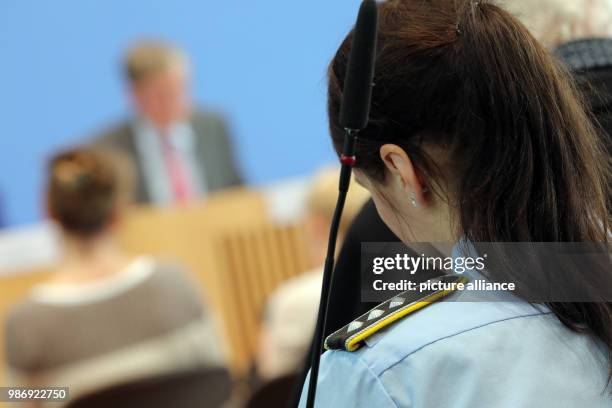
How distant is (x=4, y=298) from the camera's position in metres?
2.80

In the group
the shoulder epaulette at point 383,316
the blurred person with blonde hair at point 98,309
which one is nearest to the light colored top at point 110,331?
the blurred person with blonde hair at point 98,309

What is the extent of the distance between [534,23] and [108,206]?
1.17m

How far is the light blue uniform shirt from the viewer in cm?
78

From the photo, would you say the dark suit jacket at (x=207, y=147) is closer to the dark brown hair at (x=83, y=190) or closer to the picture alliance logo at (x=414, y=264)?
the dark brown hair at (x=83, y=190)

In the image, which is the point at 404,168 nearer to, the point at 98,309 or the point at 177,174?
the point at 98,309

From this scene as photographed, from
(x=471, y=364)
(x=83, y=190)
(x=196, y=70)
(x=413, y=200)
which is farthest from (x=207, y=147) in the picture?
(x=471, y=364)

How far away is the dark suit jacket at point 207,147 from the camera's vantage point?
374 centimetres

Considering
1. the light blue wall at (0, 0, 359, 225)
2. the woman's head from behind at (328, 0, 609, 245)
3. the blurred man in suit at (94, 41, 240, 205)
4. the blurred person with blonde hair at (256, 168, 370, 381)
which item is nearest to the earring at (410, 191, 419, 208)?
the woman's head from behind at (328, 0, 609, 245)

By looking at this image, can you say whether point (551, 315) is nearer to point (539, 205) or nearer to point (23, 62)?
point (539, 205)

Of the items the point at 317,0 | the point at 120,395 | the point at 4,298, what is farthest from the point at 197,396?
the point at 317,0

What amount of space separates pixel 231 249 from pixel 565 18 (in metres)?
2.12

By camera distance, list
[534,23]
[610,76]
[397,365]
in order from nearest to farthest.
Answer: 1. [397,365]
2. [610,76]
3. [534,23]

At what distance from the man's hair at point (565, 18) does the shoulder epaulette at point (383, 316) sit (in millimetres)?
531

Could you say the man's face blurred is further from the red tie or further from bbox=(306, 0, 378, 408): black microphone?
bbox=(306, 0, 378, 408): black microphone
